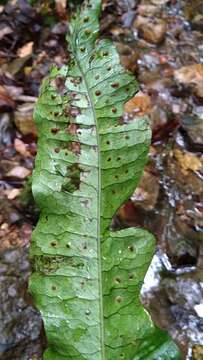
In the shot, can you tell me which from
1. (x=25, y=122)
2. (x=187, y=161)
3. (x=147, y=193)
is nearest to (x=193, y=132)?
(x=187, y=161)

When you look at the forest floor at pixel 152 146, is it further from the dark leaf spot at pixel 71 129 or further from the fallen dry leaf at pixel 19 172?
the dark leaf spot at pixel 71 129

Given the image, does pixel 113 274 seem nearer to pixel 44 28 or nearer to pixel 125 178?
pixel 125 178

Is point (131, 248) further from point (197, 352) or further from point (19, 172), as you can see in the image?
point (19, 172)

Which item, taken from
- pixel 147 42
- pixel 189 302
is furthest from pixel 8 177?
pixel 147 42

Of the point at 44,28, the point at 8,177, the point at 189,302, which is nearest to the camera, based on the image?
the point at 189,302

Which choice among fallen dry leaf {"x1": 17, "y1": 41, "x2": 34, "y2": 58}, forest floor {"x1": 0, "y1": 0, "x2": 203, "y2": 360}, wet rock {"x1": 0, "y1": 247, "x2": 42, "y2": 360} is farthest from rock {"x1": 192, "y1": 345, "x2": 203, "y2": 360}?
fallen dry leaf {"x1": 17, "y1": 41, "x2": 34, "y2": 58}

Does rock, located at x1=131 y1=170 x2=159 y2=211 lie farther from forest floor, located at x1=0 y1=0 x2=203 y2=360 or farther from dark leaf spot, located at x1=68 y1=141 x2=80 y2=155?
dark leaf spot, located at x1=68 y1=141 x2=80 y2=155
